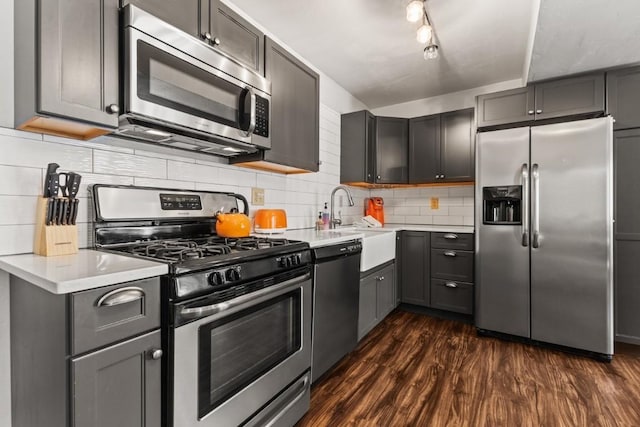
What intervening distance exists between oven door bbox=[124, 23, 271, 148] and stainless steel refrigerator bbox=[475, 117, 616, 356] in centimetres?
201

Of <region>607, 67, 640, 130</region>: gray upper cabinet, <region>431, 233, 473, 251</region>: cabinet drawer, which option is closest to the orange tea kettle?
<region>431, 233, 473, 251</region>: cabinet drawer

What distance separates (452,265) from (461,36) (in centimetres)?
198

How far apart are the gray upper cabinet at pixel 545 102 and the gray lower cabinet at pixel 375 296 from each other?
63.1 inches

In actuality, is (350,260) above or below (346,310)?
above

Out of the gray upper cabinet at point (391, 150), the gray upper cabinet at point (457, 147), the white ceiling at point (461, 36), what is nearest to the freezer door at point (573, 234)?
the white ceiling at point (461, 36)

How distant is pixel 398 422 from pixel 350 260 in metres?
0.92

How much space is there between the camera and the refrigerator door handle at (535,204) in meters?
2.42

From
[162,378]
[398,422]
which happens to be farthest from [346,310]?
[162,378]

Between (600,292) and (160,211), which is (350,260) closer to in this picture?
(160,211)

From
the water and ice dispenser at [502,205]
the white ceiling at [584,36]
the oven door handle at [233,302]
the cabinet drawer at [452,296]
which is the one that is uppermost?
the white ceiling at [584,36]

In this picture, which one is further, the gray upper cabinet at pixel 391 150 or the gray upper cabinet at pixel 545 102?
the gray upper cabinet at pixel 391 150

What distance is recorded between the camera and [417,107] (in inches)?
150

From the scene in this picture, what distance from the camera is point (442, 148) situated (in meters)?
3.35

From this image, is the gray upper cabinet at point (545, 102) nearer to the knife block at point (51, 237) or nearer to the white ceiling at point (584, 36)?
the white ceiling at point (584, 36)
